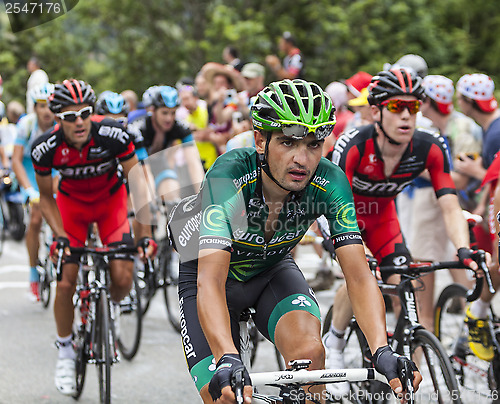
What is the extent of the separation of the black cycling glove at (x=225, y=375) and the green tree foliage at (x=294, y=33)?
16.4 metres

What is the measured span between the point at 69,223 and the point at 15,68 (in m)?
21.6

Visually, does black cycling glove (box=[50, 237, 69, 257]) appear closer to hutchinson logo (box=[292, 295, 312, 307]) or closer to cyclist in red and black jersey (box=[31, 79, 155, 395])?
cyclist in red and black jersey (box=[31, 79, 155, 395])

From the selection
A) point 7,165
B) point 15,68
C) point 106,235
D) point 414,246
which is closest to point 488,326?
point 414,246

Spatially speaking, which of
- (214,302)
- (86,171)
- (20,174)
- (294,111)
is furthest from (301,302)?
(20,174)

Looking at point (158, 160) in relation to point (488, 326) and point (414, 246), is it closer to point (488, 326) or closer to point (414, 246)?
point (414, 246)

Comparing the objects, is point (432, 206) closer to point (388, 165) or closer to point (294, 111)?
point (388, 165)

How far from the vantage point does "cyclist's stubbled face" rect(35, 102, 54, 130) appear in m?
8.41

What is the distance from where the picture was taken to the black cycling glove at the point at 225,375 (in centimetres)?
283

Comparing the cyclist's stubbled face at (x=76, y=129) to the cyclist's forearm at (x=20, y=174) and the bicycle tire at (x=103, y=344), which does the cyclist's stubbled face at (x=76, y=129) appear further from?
the cyclist's forearm at (x=20, y=174)

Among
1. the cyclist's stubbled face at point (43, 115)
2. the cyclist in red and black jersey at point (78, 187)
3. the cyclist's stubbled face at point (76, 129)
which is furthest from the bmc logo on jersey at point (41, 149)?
the cyclist's stubbled face at point (43, 115)

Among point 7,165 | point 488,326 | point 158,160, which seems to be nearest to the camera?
point 488,326

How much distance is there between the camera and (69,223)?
254 inches

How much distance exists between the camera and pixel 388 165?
5250 mm

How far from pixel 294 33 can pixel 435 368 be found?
17.8m
